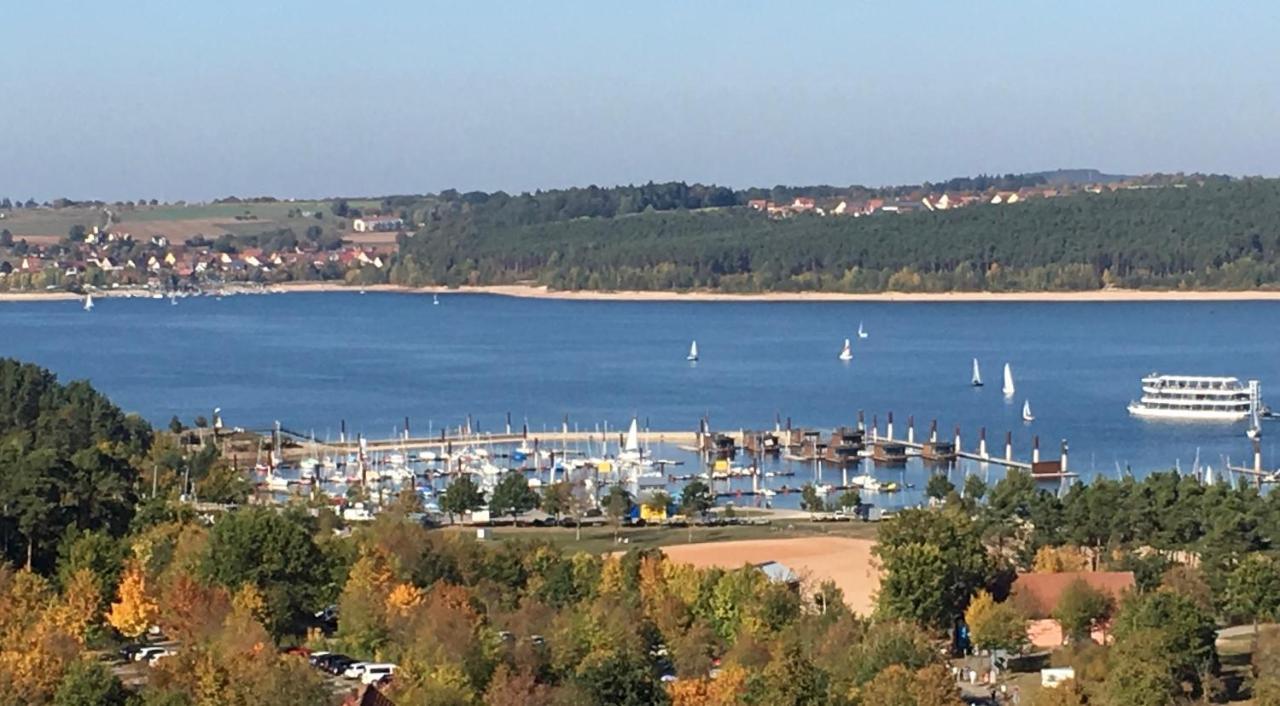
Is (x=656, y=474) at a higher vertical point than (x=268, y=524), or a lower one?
lower

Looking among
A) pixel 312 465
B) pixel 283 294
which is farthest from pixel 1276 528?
pixel 283 294

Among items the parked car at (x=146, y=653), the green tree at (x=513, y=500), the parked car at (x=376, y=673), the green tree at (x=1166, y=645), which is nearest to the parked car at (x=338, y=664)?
the parked car at (x=376, y=673)

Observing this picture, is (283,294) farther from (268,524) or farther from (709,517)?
(268,524)

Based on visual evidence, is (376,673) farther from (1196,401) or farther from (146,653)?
(1196,401)

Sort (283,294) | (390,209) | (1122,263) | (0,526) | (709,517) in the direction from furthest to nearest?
1. (390,209)
2. (283,294)
3. (1122,263)
4. (709,517)
5. (0,526)

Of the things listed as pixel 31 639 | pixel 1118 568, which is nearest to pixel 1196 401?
pixel 1118 568

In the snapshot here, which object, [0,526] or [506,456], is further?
[506,456]
